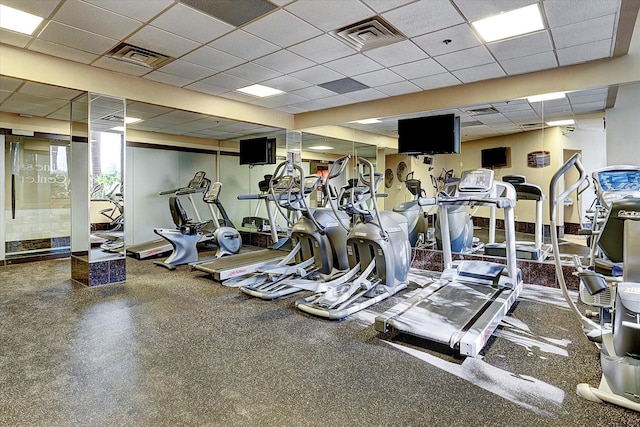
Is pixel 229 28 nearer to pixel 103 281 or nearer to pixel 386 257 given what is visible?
pixel 386 257

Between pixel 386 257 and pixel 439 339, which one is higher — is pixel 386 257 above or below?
above

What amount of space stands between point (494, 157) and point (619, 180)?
2.08m

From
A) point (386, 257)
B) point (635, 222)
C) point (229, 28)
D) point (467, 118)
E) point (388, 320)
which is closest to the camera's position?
point (635, 222)

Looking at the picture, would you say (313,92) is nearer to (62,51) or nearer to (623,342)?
(62,51)

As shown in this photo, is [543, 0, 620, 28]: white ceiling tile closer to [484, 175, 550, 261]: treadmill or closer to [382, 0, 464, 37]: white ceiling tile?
[382, 0, 464, 37]: white ceiling tile

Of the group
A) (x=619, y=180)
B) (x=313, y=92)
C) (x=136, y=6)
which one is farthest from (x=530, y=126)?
(x=136, y=6)

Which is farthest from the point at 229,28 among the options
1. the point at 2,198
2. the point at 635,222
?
the point at 2,198

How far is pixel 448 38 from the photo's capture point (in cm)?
407

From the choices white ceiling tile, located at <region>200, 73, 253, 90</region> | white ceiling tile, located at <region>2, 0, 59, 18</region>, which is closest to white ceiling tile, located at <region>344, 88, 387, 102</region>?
white ceiling tile, located at <region>200, 73, 253, 90</region>

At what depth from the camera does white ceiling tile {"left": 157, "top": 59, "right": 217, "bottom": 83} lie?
4.97 m

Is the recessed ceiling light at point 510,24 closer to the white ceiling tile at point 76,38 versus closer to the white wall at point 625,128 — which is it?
the white wall at point 625,128

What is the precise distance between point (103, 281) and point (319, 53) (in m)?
4.20

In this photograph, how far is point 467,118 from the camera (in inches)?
231

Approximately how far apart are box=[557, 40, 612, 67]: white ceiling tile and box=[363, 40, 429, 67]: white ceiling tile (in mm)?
1597
